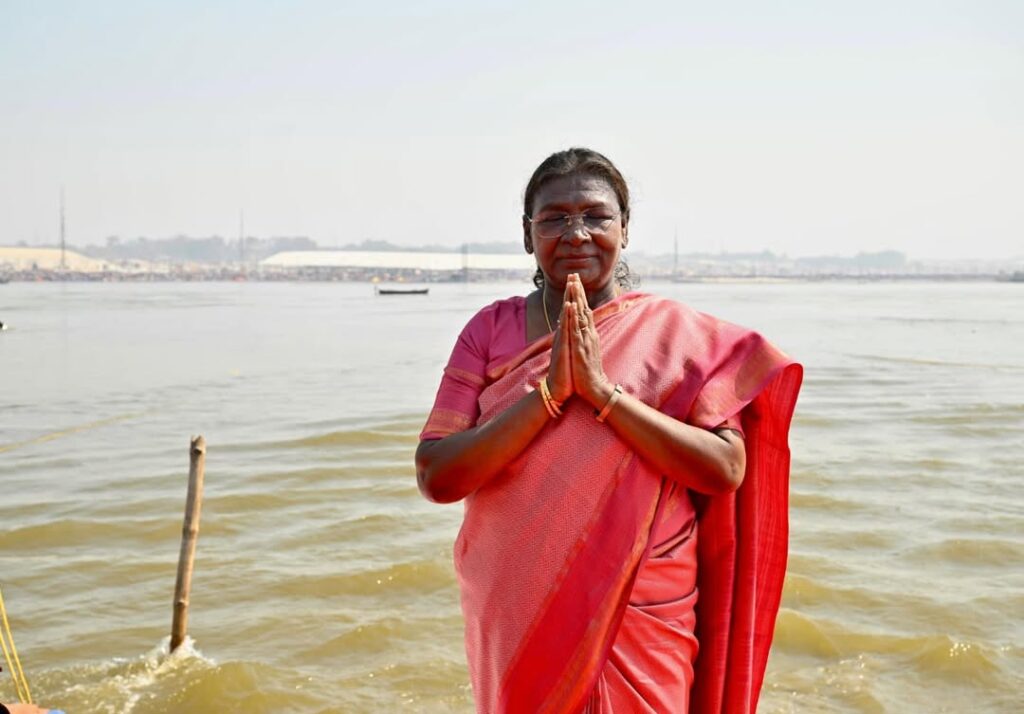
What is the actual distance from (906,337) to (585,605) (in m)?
34.7

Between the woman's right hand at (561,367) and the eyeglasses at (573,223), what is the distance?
0.87ft

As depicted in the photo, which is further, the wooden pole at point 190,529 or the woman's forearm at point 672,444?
the wooden pole at point 190,529

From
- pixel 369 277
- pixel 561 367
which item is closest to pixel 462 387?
pixel 561 367

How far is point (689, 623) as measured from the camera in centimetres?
249

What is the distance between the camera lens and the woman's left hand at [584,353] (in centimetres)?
227

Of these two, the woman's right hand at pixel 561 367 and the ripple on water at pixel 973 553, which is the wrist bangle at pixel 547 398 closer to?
the woman's right hand at pixel 561 367

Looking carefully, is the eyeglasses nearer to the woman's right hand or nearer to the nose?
the nose

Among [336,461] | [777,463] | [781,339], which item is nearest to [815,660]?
[777,463]

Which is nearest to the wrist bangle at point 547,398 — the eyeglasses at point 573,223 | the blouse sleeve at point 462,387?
the blouse sleeve at point 462,387

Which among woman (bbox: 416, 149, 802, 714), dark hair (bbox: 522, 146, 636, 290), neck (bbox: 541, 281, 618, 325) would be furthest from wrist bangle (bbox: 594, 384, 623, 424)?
dark hair (bbox: 522, 146, 636, 290)

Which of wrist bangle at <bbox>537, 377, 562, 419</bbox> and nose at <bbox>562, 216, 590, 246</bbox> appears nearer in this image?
wrist bangle at <bbox>537, 377, 562, 419</bbox>

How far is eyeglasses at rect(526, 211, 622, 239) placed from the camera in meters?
2.48

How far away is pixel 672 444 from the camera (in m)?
2.26

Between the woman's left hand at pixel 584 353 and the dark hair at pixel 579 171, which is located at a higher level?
the dark hair at pixel 579 171
